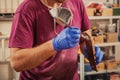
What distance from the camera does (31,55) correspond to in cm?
113

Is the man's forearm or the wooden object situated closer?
the man's forearm

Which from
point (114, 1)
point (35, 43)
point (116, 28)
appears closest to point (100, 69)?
point (116, 28)

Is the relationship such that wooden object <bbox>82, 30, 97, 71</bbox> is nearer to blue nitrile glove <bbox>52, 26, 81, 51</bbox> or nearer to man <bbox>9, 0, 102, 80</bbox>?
man <bbox>9, 0, 102, 80</bbox>

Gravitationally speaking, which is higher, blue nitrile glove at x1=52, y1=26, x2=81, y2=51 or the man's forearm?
blue nitrile glove at x1=52, y1=26, x2=81, y2=51

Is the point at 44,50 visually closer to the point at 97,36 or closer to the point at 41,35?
the point at 41,35

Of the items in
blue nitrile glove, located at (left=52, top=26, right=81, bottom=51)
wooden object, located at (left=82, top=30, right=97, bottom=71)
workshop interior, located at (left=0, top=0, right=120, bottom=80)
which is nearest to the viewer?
blue nitrile glove, located at (left=52, top=26, right=81, bottom=51)

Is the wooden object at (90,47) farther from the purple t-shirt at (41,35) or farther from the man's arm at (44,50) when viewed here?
the man's arm at (44,50)

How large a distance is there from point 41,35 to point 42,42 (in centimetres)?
4

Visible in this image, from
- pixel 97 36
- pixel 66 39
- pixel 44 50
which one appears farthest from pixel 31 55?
pixel 97 36

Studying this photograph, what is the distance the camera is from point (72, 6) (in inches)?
56.6

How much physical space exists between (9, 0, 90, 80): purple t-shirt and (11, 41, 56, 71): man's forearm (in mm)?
40

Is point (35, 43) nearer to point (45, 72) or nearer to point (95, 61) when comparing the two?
point (45, 72)

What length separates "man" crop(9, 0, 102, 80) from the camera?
3.67 feet

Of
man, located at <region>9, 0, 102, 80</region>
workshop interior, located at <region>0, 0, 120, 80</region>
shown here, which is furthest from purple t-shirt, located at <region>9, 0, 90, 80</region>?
workshop interior, located at <region>0, 0, 120, 80</region>
